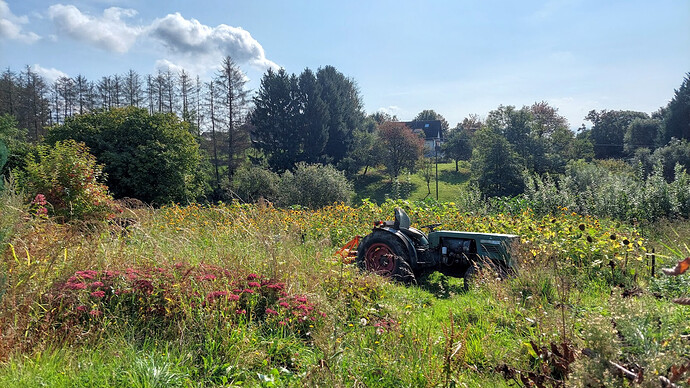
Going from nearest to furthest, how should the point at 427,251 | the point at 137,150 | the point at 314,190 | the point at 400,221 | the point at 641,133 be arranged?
the point at 427,251 < the point at 400,221 < the point at 314,190 < the point at 137,150 < the point at 641,133

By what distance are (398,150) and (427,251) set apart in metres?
30.0

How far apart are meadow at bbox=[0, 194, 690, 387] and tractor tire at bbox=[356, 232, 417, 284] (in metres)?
0.61

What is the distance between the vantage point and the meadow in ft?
8.49

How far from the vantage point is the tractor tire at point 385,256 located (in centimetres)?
601

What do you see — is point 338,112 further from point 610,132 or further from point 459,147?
point 610,132

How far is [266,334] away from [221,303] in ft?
1.57

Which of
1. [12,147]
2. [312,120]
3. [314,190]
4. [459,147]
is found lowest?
[314,190]

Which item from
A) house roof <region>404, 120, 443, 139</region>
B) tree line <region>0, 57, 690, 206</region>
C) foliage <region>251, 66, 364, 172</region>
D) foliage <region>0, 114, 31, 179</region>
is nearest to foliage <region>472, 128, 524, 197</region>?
tree line <region>0, 57, 690, 206</region>

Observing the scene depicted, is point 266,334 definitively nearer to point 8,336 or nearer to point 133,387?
point 133,387

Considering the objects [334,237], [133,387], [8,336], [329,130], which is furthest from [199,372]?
[329,130]

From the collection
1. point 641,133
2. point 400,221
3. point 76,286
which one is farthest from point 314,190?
point 641,133

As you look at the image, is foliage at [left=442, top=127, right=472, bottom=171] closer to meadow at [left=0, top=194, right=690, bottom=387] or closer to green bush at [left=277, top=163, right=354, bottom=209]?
green bush at [left=277, top=163, right=354, bottom=209]

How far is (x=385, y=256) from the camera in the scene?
20.5 feet

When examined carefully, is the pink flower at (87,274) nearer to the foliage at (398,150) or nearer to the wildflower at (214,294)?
the wildflower at (214,294)
